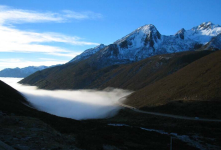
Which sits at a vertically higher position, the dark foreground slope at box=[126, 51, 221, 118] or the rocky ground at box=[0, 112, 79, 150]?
the dark foreground slope at box=[126, 51, 221, 118]

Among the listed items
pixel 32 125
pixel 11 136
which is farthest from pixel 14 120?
pixel 11 136

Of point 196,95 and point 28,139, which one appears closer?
point 28,139

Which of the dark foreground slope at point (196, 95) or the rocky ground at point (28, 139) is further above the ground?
the dark foreground slope at point (196, 95)

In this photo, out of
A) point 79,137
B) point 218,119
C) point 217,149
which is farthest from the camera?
point 218,119

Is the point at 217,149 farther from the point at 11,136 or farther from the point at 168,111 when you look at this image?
the point at 168,111

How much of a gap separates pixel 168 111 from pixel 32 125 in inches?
2787

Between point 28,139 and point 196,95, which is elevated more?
point 196,95

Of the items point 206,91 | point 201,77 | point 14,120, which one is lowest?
point 14,120

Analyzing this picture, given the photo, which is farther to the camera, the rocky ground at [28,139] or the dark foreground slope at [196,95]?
the dark foreground slope at [196,95]

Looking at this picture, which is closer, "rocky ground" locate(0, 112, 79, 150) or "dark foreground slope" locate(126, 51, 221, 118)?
"rocky ground" locate(0, 112, 79, 150)

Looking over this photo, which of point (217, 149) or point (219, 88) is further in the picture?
point (219, 88)

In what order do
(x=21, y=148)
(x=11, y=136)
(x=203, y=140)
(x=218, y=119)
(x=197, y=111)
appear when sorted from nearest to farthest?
1. (x=21, y=148)
2. (x=11, y=136)
3. (x=203, y=140)
4. (x=218, y=119)
5. (x=197, y=111)

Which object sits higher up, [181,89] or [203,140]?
[181,89]

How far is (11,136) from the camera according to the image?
1969cm
